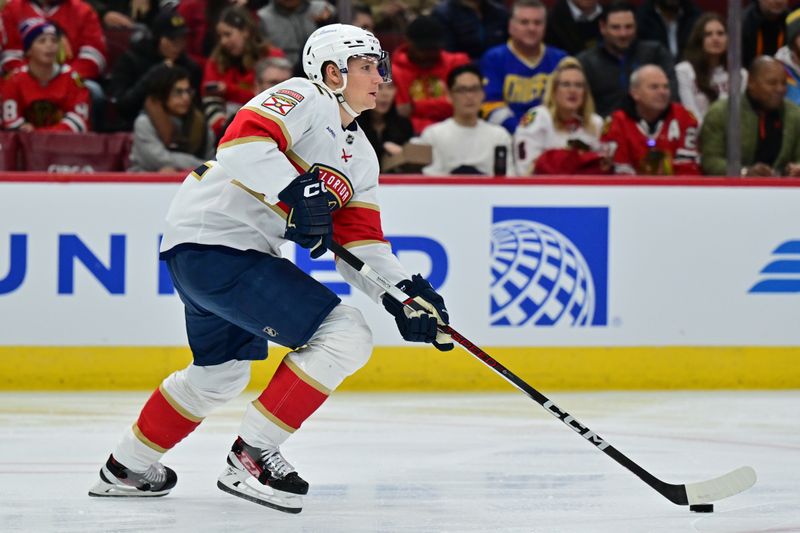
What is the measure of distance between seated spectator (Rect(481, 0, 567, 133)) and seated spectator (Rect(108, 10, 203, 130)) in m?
1.33

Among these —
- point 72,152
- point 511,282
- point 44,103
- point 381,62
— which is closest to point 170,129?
point 72,152

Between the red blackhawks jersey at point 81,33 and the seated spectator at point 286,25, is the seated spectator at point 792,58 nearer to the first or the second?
the seated spectator at point 286,25

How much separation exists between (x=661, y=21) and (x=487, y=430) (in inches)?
117

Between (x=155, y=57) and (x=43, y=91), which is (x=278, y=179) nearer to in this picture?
(x=43, y=91)

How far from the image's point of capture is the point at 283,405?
11.1 feet

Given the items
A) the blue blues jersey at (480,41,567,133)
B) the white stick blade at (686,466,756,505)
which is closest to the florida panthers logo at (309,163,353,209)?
the white stick blade at (686,466,756,505)

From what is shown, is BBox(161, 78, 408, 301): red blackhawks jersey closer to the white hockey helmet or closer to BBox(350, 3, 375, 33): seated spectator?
the white hockey helmet

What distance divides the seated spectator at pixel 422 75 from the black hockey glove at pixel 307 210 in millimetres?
3290

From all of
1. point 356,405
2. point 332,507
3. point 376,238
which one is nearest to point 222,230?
point 376,238

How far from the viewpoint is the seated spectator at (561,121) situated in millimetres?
6121

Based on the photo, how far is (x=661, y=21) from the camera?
708 centimetres

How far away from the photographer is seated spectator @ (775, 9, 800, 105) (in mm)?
6516

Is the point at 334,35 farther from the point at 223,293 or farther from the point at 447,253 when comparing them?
the point at 447,253

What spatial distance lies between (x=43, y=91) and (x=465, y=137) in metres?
1.80
